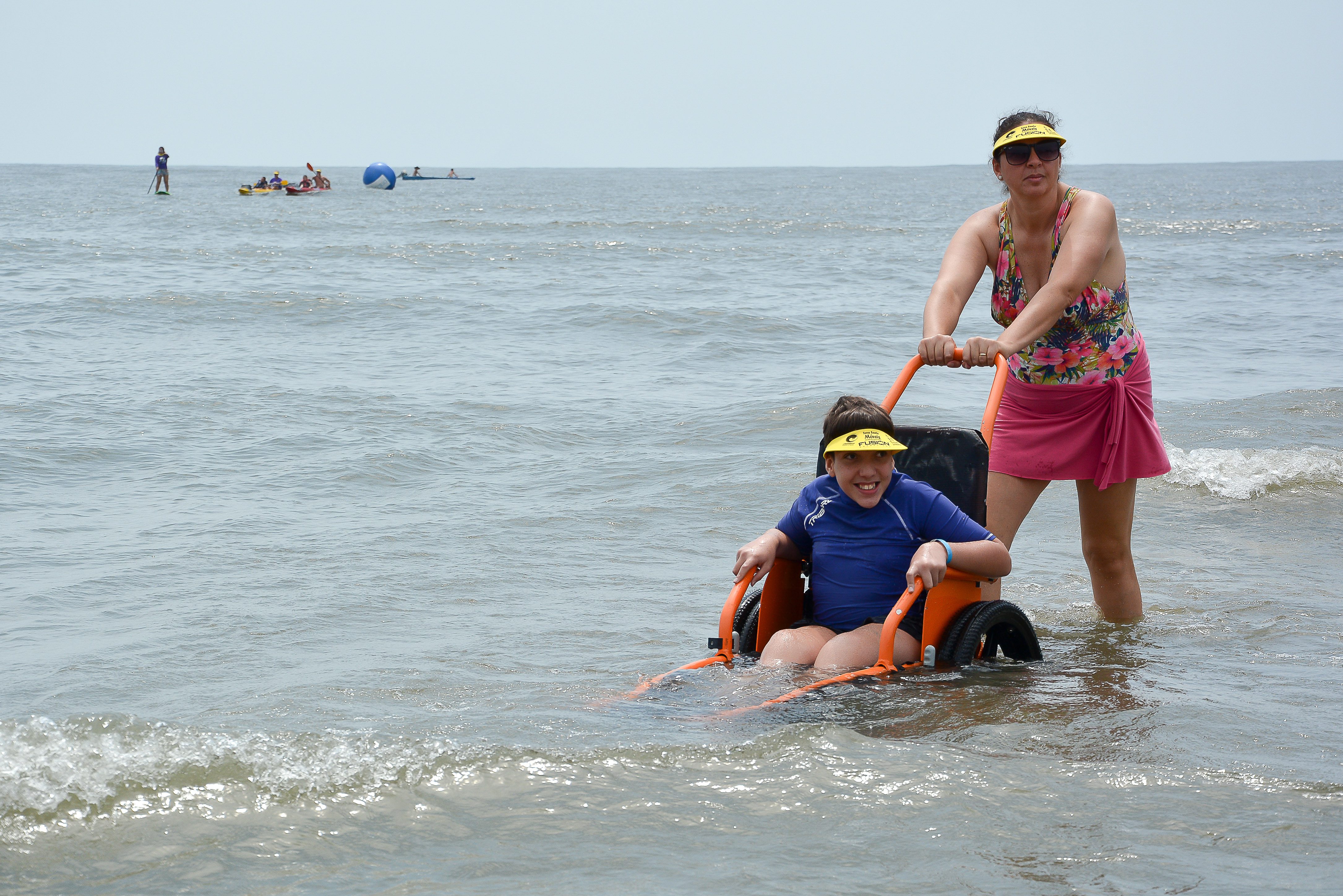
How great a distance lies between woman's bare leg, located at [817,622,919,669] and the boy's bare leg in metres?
0.03

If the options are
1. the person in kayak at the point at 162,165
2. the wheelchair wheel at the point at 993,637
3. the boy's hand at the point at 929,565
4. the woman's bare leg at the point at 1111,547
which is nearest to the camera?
the boy's hand at the point at 929,565

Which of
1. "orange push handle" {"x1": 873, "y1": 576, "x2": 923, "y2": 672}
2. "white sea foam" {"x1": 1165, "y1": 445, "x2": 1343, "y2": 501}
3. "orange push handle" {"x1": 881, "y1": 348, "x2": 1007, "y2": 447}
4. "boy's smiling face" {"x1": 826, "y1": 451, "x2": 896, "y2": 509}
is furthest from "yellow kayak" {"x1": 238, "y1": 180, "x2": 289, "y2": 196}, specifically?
"orange push handle" {"x1": 873, "y1": 576, "x2": 923, "y2": 672}

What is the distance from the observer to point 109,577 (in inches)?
221

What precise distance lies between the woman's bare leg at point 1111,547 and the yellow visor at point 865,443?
78cm

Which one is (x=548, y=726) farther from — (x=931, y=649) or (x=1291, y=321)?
(x=1291, y=321)

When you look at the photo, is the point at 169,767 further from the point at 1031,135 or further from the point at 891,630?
the point at 1031,135

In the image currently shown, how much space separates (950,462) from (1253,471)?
13.8ft

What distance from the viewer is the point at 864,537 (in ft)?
13.2

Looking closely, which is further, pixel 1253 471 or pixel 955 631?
pixel 1253 471

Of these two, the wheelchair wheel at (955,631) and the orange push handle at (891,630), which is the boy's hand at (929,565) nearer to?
the orange push handle at (891,630)

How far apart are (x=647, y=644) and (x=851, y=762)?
1.56m

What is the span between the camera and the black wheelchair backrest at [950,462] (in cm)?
409

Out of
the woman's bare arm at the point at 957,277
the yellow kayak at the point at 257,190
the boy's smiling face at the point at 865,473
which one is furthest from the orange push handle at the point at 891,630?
the yellow kayak at the point at 257,190

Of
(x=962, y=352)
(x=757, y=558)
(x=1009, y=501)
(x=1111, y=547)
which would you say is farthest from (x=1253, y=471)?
(x=757, y=558)
